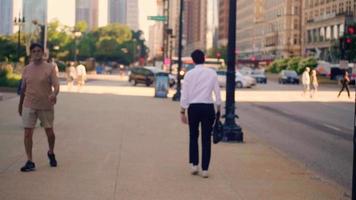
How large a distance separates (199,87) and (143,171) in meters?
1.51

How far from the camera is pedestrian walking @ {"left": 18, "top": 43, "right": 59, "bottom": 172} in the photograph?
9.39 metres

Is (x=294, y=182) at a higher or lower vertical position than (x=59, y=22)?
lower

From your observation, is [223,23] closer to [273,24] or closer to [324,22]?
[324,22]

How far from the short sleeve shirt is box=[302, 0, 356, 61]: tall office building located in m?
22.1

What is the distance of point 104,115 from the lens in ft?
67.1

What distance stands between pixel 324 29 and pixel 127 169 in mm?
58653

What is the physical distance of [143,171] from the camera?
9.63 m

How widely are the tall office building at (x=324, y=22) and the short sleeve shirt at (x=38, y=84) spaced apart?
22069 millimetres

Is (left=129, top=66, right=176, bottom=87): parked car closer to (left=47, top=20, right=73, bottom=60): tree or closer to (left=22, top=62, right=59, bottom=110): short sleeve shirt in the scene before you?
(left=22, top=62, right=59, bottom=110): short sleeve shirt

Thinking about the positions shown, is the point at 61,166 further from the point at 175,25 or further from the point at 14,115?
the point at 175,25

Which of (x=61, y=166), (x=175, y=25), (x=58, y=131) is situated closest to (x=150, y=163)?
(x=61, y=166)

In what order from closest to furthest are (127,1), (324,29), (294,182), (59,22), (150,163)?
1. (294,182)
2. (150,163)
3. (127,1)
4. (324,29)
5. (59,22)

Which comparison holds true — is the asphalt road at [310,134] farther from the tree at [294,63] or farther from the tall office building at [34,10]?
the tree at [294,63]

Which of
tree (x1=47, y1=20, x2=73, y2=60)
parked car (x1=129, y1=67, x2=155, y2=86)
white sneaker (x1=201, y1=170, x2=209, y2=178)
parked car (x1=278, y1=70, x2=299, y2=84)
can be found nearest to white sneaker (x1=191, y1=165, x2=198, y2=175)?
white sneaker (x1=201, y1=170, x2=209, y2=178)
